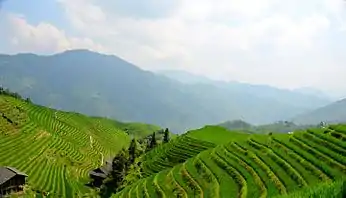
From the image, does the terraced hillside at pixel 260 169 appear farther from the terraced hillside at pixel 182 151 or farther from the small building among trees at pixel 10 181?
the small building among trees at pixel 10 181

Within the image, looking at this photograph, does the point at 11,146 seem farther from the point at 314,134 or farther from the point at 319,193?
the point at 319,193

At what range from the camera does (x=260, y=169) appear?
3228cm

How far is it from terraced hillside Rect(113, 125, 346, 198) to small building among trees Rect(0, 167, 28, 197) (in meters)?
23.3

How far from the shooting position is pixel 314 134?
1538 inches

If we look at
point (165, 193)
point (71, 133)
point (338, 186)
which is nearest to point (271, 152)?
point (165, 193)

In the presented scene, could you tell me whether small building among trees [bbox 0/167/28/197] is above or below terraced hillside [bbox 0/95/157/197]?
below

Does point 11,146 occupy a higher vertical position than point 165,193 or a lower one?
higher

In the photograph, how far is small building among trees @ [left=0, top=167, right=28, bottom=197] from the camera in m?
55.7

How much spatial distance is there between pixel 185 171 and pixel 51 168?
135ft

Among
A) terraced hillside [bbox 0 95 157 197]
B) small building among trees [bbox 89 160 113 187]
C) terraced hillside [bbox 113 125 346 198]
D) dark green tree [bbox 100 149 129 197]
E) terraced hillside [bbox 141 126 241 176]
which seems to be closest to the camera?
terraced hillside [bbox 113 125 346 198]

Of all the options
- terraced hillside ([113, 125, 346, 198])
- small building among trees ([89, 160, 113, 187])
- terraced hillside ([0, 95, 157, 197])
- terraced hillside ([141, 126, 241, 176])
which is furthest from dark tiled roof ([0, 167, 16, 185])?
terraced hillside ([113, 125, 346, 198])

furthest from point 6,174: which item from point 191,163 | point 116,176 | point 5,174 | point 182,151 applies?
point 191,163

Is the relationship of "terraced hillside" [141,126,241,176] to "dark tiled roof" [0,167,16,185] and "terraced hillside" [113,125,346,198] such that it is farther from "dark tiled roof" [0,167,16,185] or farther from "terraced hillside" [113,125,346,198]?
"dark tiled roof" [0,167,16,185]

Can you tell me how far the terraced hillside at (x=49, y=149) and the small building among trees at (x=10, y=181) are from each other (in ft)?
9.15
